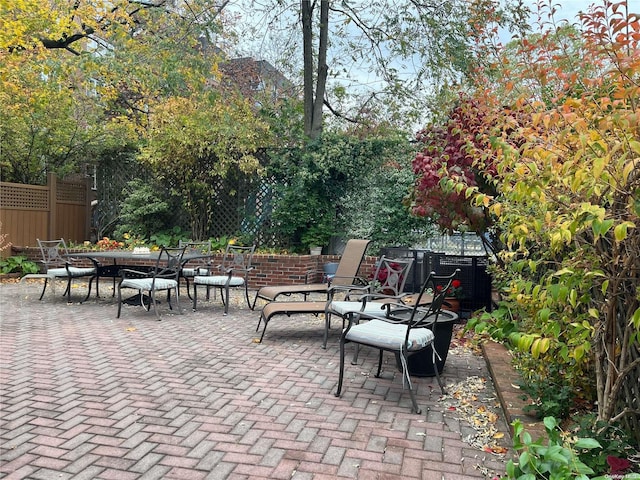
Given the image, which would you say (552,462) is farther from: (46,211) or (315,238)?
(46,211)

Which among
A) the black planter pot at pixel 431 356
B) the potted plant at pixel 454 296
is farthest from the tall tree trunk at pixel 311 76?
the black planter pot at pixel 431 356

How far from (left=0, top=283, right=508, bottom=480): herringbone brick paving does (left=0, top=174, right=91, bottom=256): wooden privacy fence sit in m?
6.01

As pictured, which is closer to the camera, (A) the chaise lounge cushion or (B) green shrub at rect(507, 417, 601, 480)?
(B) green shrub at rect(507, 417, 601, 480)

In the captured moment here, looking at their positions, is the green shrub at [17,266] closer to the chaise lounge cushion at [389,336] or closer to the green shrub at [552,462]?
the chaise lounge cushion at [389,336]

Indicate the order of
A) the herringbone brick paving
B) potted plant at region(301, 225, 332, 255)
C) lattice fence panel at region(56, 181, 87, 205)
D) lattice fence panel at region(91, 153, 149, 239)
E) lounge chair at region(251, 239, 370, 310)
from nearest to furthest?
the herringbone brick paving < lounge chair at region(251, 239, 370, 310) < potted plant at region(301, 225, 332, 255) < lattice fence panel at region(56, 181, 87, 205) < lattice fence panel at region(91, 153, 149, 239)

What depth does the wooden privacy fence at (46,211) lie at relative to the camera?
32.4 ft

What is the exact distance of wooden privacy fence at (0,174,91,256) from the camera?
9875mm

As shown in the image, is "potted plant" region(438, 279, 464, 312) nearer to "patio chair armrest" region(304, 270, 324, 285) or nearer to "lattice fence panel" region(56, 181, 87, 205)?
"patio chair armrest" region(304, 270, 324, 285)

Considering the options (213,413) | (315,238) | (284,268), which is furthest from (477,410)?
(315,238)

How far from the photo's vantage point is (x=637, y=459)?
213 centimetres

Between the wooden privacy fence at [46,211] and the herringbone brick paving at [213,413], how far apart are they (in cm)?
601

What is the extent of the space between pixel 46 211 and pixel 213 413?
9428 mm

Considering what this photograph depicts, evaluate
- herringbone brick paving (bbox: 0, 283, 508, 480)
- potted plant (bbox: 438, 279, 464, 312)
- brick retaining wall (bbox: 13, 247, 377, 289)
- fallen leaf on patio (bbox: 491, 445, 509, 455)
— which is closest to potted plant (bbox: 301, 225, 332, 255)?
brick retaining wall (bbox: 13, 247, 377, 289)

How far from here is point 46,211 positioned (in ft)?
34.6
